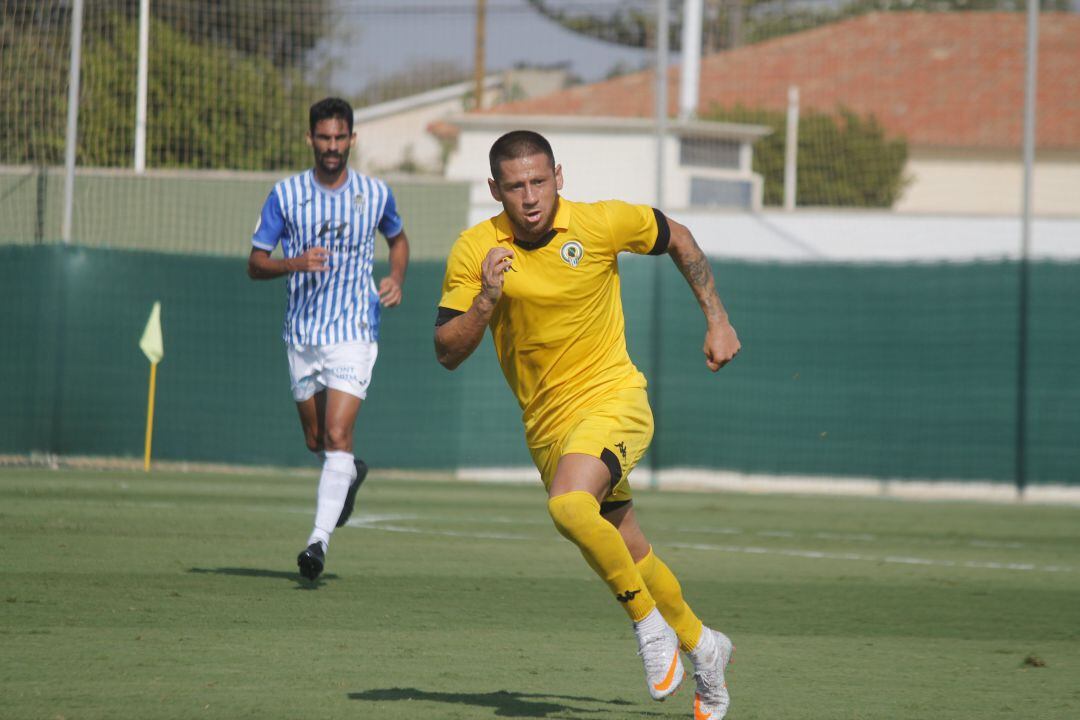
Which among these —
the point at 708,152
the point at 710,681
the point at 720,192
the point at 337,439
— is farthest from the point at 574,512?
the point at 720,192

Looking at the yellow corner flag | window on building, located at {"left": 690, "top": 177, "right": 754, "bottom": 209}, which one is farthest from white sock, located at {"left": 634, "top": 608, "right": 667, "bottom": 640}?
window on building, located at {"left": 690, "top": 177, "right": 754, "bottom": 209}

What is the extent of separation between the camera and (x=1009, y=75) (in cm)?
2641

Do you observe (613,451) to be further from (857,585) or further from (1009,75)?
(1009,75)

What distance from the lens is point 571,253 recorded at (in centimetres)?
596

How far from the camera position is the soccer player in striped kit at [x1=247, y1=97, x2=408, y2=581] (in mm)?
8977

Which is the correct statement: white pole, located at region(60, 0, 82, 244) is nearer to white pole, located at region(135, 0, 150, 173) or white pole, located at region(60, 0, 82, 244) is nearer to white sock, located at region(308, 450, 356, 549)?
white pole, located at region(135, 0, 150, 173)

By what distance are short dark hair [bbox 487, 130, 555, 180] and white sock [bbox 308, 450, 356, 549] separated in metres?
3.26

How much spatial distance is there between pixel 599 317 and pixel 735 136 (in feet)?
54.6

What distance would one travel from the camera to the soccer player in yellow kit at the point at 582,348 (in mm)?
5504

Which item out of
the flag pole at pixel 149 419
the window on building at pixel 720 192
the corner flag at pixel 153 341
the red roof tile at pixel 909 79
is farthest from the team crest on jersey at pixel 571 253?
the window on building at pixel 720 192

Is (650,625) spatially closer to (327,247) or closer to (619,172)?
(327,247)

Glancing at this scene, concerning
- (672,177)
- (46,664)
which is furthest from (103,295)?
(46,664)

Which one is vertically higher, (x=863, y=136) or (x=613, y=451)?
(x=863, y=136)

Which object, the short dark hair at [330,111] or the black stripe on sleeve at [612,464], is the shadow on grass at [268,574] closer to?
the short dark hair at [330,111]
